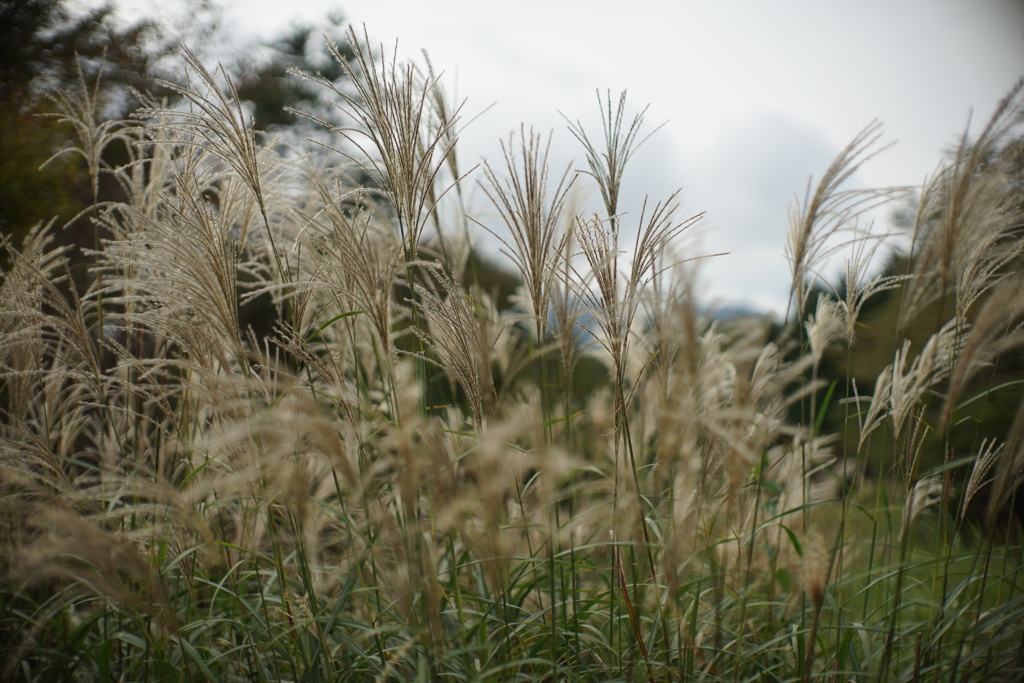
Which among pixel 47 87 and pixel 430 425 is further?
pixel 47 87

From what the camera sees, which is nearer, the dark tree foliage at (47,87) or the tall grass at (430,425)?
the tall grass at (430,425)

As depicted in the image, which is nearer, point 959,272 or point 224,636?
point 959,272

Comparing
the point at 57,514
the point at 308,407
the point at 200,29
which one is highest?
the point at 200,29

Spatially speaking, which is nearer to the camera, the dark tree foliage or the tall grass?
the tall grass

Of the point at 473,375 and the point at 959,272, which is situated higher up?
the point at 959,272

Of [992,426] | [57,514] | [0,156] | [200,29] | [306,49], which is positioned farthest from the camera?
[306,49]

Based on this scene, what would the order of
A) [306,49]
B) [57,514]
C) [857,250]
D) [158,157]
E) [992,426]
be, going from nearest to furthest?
1. [57,514]
2. [857,250]
3. [158,157]
4. [992,426]
5. [306,49]

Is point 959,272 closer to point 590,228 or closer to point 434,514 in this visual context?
point 590,228

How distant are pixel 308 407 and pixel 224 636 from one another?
1581mm

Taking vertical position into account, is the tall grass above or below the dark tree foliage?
below

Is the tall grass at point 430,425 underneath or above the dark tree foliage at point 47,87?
underneath

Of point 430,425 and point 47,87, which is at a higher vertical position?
point 47,87

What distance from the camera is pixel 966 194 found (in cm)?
148

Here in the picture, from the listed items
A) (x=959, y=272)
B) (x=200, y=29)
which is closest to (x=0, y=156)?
(x=959, y=272)
